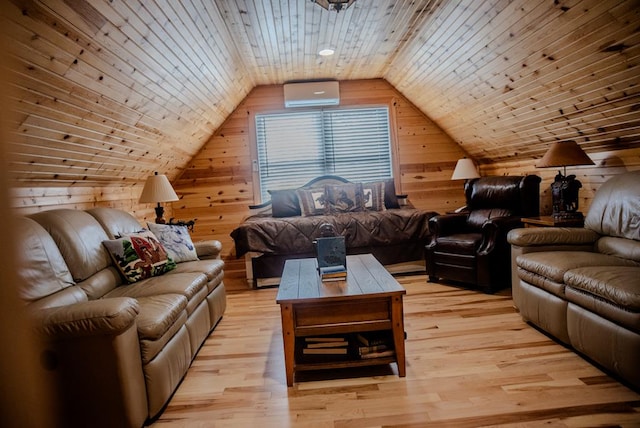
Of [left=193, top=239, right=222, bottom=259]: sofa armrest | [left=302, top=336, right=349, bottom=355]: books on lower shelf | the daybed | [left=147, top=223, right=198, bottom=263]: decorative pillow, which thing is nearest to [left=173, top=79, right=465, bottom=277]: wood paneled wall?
the daybed

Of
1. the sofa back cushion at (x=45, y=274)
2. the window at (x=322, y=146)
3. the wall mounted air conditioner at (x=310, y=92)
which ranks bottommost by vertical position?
the sofa back cushion at (x=45, y=274)

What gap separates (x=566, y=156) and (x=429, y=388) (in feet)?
7.55

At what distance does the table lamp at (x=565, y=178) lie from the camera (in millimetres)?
3268

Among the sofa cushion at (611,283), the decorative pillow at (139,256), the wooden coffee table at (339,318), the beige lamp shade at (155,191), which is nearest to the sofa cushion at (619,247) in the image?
the sofa cushion at (611,283)

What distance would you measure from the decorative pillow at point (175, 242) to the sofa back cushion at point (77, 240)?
61 cm

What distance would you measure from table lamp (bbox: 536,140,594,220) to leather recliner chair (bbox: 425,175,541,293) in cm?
40

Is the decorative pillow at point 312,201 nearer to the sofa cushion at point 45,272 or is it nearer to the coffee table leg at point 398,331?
the coffee table leg at point 398,331

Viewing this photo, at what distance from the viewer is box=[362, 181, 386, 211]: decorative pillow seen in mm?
5020

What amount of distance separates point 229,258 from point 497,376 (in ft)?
12.9

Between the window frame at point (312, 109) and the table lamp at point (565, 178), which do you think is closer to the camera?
the table lamp at point (565, 178)

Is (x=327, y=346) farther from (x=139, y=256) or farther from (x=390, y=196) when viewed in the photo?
(x=390, y=196)

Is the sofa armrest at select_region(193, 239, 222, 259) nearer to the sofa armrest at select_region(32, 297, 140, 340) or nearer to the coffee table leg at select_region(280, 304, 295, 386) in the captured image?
the coffee table leg at select_region(280, 304, 295, 386)

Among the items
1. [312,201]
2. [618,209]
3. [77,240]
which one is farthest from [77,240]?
[618,209]

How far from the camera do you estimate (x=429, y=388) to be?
6.97ft
